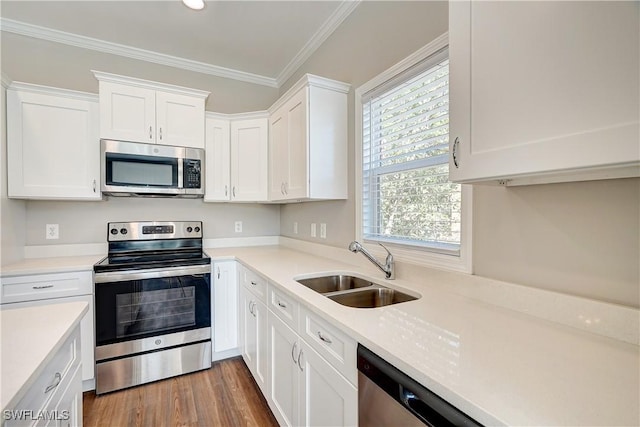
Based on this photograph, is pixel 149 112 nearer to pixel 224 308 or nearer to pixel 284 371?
pixel 224 308

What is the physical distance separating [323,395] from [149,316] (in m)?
1.59

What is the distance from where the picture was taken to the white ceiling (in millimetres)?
2170

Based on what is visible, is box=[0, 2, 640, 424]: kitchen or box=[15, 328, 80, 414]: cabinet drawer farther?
box=[0, 2, 640, 424]: kitchen

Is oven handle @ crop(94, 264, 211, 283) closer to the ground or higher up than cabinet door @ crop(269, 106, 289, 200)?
closer to the ground

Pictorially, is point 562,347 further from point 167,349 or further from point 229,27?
point 229,27

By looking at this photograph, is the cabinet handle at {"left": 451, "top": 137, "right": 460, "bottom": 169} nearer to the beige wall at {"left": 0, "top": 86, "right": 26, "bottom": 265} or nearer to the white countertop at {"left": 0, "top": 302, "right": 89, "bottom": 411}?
the white countertop at {"left": 0, "top": 302, "right": 89, "bottom": 411}

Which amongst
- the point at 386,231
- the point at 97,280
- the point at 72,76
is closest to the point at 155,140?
the point at 72,76

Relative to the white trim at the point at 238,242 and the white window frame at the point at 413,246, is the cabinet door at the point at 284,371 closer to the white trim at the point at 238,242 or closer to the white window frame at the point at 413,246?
the white window frame at the point at 413,246

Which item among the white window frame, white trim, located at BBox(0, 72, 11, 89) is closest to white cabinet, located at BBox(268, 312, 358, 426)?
the white window frame

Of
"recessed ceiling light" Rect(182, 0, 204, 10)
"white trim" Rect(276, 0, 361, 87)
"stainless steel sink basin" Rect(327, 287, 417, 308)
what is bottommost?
"stainless steel sink basin" Rect(327, 287, 417, 308)

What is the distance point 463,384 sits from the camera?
0.68m

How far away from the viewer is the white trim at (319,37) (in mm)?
2135

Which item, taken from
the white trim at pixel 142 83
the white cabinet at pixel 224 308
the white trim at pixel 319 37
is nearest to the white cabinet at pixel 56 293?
the white cabinet at pixel 224 308

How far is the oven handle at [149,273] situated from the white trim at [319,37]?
2.05 metres
